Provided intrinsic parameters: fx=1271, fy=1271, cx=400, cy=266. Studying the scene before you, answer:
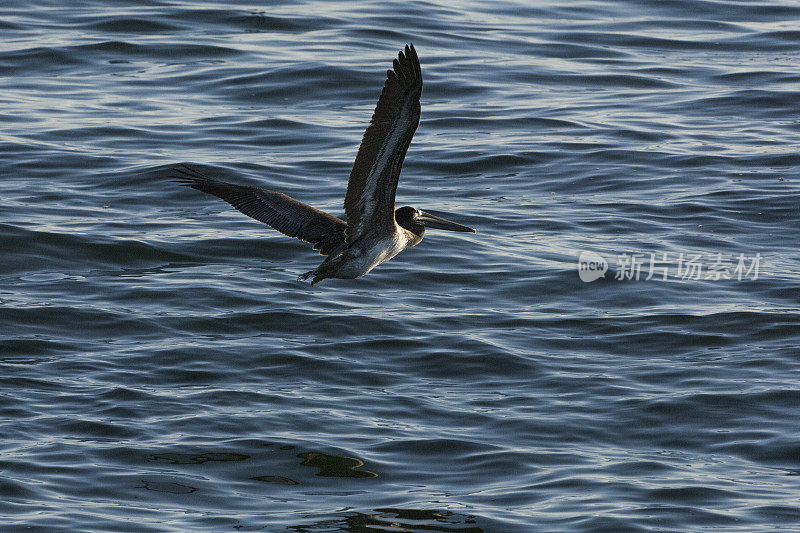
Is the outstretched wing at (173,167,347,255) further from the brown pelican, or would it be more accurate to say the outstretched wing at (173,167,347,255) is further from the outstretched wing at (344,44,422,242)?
the outstretched wing at (344,44,422,242)

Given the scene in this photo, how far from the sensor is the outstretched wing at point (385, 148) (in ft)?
24.9

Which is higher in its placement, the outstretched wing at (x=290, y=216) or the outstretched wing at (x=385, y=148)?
the outstretched wing at (x=385, y=148)

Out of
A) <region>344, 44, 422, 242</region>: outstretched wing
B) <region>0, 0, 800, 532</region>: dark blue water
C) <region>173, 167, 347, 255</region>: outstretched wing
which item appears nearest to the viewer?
<region>344, 44, 422, 242</region>: outstretched wing

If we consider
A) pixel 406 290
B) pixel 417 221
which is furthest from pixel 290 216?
pixel 406 290

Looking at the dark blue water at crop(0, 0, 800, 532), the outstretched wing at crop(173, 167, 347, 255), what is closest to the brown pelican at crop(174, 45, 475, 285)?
the outstretched wing at crop(173, 167, 347, 255)

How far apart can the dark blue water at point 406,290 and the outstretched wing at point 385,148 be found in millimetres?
1723

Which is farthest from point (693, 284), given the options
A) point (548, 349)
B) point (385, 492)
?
point (385, 492)

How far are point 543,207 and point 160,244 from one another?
4.28 meters

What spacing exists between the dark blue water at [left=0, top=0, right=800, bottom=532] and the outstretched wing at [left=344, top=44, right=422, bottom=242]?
1723 millimetres

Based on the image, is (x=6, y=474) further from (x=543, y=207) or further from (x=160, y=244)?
(x=543, y=207)

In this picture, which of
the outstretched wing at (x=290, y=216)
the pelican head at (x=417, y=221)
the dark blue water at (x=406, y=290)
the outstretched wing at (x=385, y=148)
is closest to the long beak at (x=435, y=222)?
the pelican head at (x=417, y=221)

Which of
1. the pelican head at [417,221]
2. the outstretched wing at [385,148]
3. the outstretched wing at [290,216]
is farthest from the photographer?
the pelican head at [417,221]

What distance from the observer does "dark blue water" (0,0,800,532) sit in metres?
8.56

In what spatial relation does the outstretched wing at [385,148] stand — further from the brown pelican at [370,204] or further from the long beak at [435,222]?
the long beak at [435,222]
